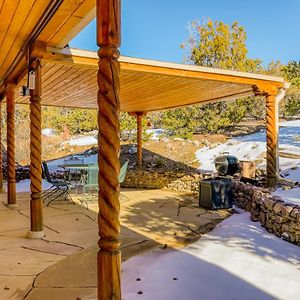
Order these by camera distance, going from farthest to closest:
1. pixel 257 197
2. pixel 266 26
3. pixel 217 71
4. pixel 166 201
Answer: pixel 266 26 → pixel 166 201 → pixel 217 71 → pixel 257 197

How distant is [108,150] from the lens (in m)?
2.14

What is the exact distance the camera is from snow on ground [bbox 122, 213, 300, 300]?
2.72 metres

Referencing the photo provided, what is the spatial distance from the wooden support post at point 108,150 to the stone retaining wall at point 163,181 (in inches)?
253

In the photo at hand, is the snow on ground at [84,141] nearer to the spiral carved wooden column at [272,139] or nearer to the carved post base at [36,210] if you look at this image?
the spiral carved wooden column at [272,139]

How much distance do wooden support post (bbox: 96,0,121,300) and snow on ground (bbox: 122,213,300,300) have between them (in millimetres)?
707

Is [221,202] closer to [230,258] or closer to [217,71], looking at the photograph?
[217,71]

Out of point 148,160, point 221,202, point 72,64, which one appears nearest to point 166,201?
point 221,202

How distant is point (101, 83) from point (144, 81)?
4.11 metres

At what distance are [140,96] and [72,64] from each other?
132 inches

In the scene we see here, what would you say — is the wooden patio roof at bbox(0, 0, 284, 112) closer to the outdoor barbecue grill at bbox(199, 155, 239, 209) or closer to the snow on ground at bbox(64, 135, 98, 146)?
the outdoor barbecue grill at bbox(199, 155, 239, 209)

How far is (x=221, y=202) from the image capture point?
6.39 metres

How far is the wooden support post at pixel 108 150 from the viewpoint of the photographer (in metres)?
2.14

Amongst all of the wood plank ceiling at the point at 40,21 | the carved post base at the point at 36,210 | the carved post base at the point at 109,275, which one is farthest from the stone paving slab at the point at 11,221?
the carved post base at the point at 109,275

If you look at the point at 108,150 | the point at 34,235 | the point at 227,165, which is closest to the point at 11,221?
the point at 34,235
